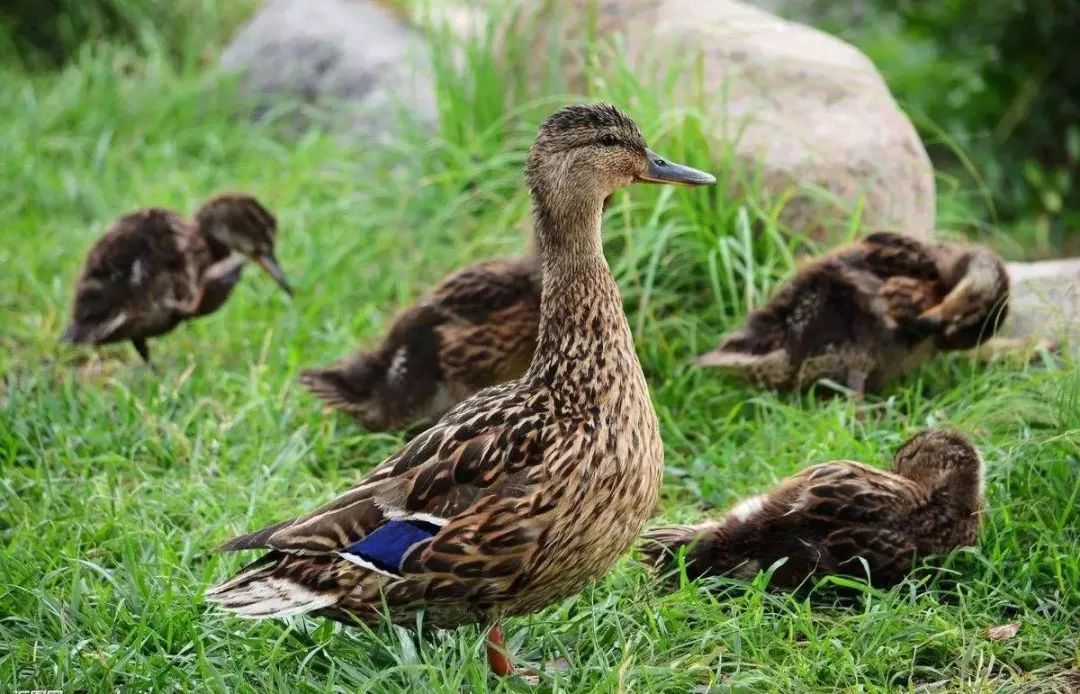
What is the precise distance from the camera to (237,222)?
563cm

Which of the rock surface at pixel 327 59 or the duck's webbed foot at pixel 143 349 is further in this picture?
the rock surface at pixel 327 59

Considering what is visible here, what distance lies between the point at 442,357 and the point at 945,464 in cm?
175

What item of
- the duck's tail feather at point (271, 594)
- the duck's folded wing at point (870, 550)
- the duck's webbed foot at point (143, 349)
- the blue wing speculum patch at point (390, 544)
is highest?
the blue wing speculum patch at point (390, 544)

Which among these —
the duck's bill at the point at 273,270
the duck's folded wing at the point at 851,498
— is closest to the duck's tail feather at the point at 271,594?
the duck's folded wing at the point at 851,498

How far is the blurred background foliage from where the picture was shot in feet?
23.4

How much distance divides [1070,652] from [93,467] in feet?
9.43

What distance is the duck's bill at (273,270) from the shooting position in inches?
226

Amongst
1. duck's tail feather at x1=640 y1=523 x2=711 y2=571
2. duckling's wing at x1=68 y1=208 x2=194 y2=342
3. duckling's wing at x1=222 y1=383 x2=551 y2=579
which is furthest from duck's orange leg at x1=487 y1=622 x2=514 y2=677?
duckling's wing at x1=68 y1=208 x2=194 y2=342

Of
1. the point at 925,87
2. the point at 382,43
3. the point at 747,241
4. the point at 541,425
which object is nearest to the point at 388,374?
the point at 747,241

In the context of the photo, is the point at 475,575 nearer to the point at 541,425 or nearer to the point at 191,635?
the point at 541,425

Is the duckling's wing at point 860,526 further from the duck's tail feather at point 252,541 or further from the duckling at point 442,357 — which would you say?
the duckling at point 442,357

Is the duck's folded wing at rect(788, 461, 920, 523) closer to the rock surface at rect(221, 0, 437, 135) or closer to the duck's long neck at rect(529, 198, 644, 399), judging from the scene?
the duck's long neck at rect(529, 198, 644, 399)

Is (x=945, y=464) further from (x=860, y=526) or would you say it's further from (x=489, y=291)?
(x=489, y=291)

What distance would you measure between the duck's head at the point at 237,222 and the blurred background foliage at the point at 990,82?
9.64 ft
